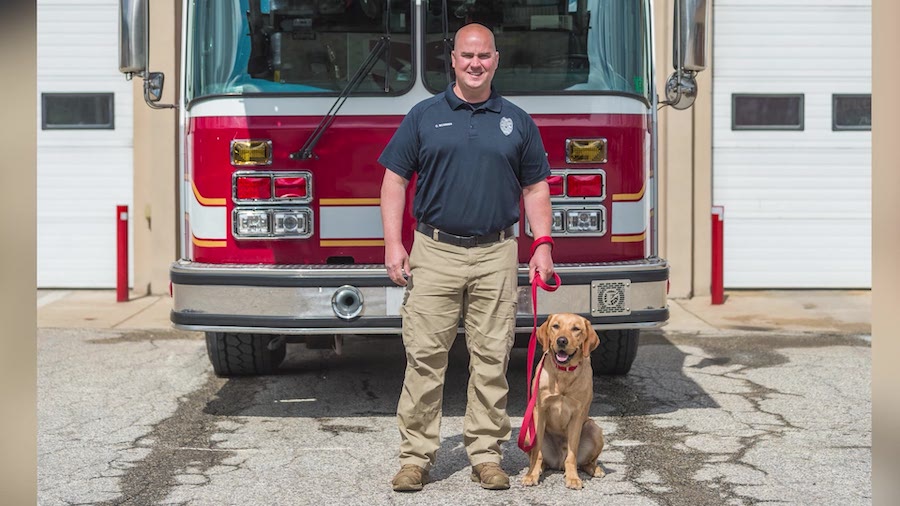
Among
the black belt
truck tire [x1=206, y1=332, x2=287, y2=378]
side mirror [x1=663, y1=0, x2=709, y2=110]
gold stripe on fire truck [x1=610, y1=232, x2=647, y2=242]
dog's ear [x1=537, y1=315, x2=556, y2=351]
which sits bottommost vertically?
truck tire [x1=206, y1=332, x2=287, y2=378]

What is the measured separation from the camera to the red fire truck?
5727 millimetres

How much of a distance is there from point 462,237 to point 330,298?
1.13 meters

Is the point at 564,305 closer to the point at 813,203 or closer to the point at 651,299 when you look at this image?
the point at 651,299

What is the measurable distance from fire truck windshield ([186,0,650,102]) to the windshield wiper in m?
0.02

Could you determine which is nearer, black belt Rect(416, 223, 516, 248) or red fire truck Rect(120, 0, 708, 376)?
black belt Rect(416, 223, 516, 248)

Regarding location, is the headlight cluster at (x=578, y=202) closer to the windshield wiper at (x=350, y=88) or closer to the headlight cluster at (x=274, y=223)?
the windshield wiper at (x=350, y=88)

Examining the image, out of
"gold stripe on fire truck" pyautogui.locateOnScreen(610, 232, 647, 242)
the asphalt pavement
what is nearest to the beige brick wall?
the asphalt pavement

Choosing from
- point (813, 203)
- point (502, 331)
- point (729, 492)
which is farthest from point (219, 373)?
point (813, 203)

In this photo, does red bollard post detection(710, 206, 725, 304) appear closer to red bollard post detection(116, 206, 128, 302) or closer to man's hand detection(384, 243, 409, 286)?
red bollard post detection(116, 206, 128, 302)

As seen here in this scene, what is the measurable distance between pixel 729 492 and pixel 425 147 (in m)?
1.75

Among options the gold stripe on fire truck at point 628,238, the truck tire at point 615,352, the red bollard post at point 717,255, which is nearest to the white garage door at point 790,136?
the red bollard post at point 717,255

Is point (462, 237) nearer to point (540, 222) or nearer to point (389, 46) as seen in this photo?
point (540, 222)

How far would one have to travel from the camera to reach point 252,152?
5.77m

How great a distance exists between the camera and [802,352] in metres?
8.27
